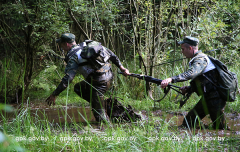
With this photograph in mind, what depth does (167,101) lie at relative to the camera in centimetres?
603

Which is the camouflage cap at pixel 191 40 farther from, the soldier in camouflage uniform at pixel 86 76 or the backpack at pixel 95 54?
the backpack at pixel 95 54

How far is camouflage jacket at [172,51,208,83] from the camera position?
366 centimetres

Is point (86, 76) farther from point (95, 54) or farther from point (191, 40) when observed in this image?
point (191, 40)

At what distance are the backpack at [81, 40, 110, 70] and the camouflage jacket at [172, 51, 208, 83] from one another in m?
1.29

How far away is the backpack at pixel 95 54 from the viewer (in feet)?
13.0

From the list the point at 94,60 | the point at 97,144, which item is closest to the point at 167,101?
the point at 94,60

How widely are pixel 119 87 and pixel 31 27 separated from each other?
115 inches

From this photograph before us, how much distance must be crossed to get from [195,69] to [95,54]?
164 centimetres

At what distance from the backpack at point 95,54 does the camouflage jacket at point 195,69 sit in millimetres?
1292

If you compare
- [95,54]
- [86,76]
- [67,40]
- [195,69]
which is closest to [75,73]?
[86,76]

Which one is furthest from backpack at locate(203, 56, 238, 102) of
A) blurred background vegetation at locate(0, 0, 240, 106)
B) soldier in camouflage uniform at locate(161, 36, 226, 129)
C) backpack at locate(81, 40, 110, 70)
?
backpack at locate(81, 40, 110, 70)

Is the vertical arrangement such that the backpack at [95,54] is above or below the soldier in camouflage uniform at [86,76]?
above

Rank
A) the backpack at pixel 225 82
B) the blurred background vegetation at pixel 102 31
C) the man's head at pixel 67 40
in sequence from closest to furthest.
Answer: the backpack at pixel 225 82 < the man's head at pixel 67 40 < the blurred background vegetation at pixel 102 31

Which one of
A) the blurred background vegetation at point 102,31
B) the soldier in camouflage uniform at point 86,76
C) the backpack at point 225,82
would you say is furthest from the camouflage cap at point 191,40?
the blurred background vegetation at point 102,31
